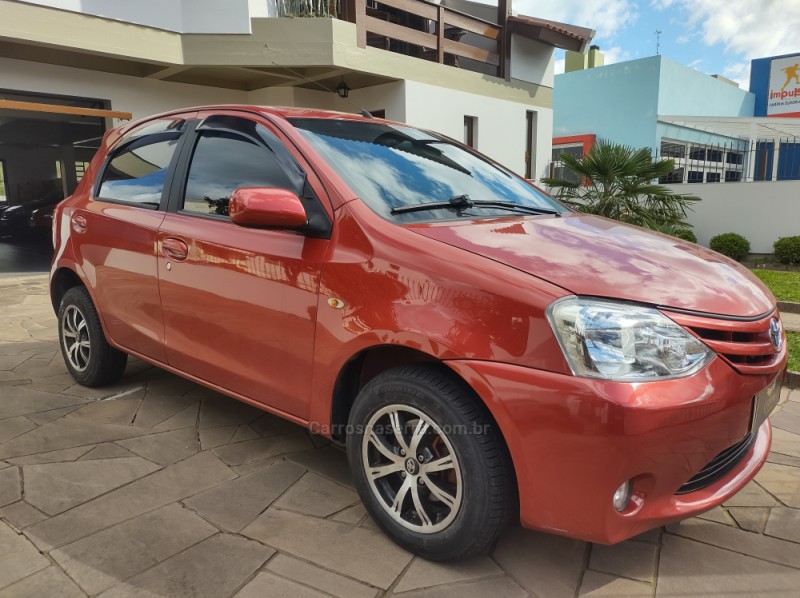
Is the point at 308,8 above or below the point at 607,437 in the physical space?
above

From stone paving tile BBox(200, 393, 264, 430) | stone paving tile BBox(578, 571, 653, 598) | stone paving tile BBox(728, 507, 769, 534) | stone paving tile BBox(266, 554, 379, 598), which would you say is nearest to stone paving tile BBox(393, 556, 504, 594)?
stone paving tile BBox(266, 554, 379, 598)

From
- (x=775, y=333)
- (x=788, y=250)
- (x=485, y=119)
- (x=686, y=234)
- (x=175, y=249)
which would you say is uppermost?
(x=485, y=119)

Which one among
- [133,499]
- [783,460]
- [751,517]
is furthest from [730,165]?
[133,499]

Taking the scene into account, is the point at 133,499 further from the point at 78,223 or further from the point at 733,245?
the point at 733,245

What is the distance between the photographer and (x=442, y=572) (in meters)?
2.14

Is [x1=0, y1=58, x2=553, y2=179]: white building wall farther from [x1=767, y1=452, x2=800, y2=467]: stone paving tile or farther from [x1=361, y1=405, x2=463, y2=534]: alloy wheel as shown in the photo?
[x1=361, y1=405, x2=463, y2=534]: alloy wheel

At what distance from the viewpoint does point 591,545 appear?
7.70 feet

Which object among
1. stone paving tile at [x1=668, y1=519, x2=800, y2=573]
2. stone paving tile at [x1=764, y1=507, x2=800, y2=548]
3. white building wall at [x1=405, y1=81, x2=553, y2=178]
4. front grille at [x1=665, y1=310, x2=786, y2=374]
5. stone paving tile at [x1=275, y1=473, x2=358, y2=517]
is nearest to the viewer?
front grille at [x1=665, y1=310, x2=786, y2=374]

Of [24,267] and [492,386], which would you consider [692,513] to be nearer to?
[492,386]

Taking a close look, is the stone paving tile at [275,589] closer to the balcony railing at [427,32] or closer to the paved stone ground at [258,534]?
the paved stone ground at [258,534]

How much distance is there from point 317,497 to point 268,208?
1.30 metres

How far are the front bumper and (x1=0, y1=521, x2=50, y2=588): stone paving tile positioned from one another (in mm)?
1679

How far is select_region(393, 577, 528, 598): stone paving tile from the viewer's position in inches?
79.8

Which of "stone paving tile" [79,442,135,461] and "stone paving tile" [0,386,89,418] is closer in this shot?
"stone paving tile" [79,442,135,461]
